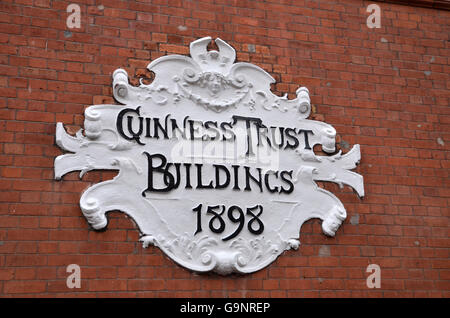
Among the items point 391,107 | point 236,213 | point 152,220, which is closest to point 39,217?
point 152,220

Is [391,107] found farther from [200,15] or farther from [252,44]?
[200,15]

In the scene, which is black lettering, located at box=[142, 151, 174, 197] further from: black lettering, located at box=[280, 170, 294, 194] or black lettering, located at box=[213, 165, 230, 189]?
black lettering, located at box=[280, 170, 294, 194]

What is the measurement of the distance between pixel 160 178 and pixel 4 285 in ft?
4.28

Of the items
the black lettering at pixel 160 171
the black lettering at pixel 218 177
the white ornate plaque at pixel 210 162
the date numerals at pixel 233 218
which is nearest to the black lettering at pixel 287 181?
the white ornate plaque at pixel 210 162

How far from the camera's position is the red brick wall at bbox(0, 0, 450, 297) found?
13.8 ft

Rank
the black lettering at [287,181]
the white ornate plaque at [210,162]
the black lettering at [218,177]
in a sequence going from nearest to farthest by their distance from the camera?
the white ornate plaque at [210,162]
the black lettering at [218,177]
the black lettering at [287,181]

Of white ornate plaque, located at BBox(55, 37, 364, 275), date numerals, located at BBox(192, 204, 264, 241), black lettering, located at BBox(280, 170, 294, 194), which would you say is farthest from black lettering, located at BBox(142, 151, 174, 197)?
black lettering, located at BBox(280, 170, 294, 194)

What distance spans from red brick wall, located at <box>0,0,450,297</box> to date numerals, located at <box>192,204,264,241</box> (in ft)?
1.02

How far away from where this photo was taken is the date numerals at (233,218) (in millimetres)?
4516

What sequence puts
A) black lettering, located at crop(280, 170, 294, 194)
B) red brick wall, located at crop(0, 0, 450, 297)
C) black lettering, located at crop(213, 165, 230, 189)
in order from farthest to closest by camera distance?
1. black lettering, located at crop(280, 170, 294, 194)
2. black lettering, located at crop(213, 165, 230, 189)
3. red brick wall, located at crop(0, 0, 450, 297)

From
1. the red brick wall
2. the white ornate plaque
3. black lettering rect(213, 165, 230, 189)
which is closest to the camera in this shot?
the red brick wall

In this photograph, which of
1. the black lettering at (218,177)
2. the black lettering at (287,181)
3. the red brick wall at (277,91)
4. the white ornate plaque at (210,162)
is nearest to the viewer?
the red brick wall at (277,91)

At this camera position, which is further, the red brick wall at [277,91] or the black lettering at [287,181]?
the black lettering at [287,181]

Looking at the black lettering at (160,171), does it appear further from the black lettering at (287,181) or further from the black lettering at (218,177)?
the black lettering at (287,181)
